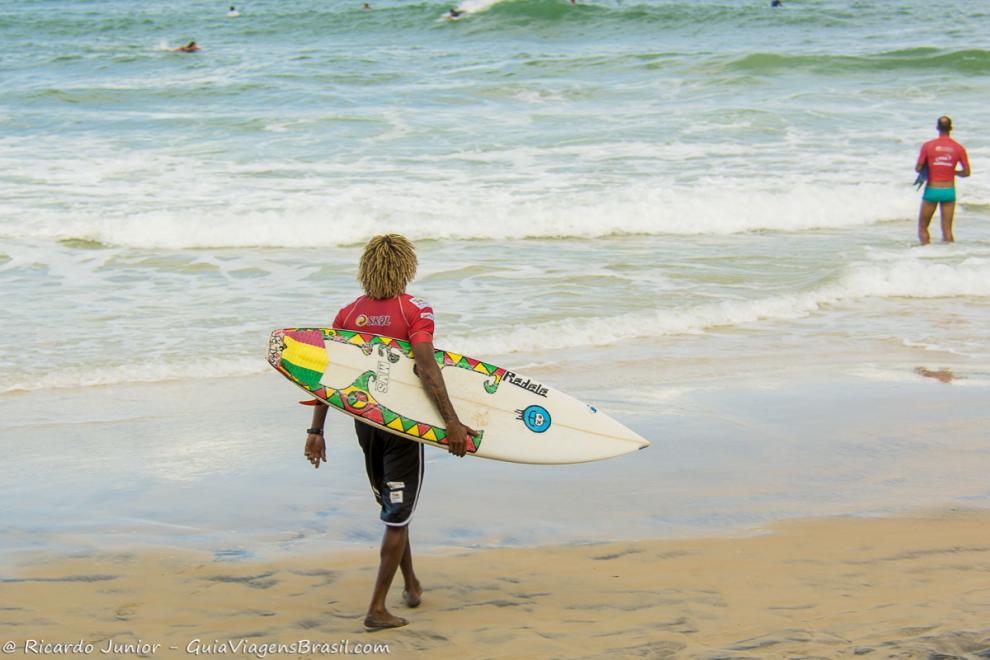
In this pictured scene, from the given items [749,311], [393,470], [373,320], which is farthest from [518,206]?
[393,470]

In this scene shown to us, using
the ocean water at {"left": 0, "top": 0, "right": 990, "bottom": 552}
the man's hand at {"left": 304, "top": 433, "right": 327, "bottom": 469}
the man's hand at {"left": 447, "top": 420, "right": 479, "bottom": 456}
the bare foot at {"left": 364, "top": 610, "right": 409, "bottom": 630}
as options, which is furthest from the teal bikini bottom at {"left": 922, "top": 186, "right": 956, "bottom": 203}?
the bare foot at {"left": 364, "top": 610, "right": 409, "bottom": 630}

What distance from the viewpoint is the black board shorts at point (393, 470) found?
3.55m

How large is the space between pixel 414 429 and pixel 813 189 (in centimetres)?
1048

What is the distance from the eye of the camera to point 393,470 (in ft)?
11.7

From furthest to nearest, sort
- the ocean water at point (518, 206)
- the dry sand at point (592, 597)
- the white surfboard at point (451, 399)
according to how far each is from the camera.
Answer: the ocean water at point (518, 206)
the white surfboard at point (451, 399)
the dry sand at point (592, 597)

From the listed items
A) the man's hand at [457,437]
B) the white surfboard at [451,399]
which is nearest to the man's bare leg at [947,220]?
the white surfboard at [451,399]

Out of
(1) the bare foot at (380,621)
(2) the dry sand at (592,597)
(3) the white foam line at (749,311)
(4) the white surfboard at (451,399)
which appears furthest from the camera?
(3) the white foam line at (749,311)

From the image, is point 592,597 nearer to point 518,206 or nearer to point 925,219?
point 925,219

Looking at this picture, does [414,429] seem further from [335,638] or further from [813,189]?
[813,189]

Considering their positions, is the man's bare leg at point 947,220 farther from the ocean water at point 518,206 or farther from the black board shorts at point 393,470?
the black board shorts at point 393,470

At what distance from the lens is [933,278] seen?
29.7 feet

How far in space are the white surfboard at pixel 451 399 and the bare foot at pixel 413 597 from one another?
524mm

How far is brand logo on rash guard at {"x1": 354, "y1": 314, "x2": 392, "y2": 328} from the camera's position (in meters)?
3.59

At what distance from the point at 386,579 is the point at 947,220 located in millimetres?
9112
